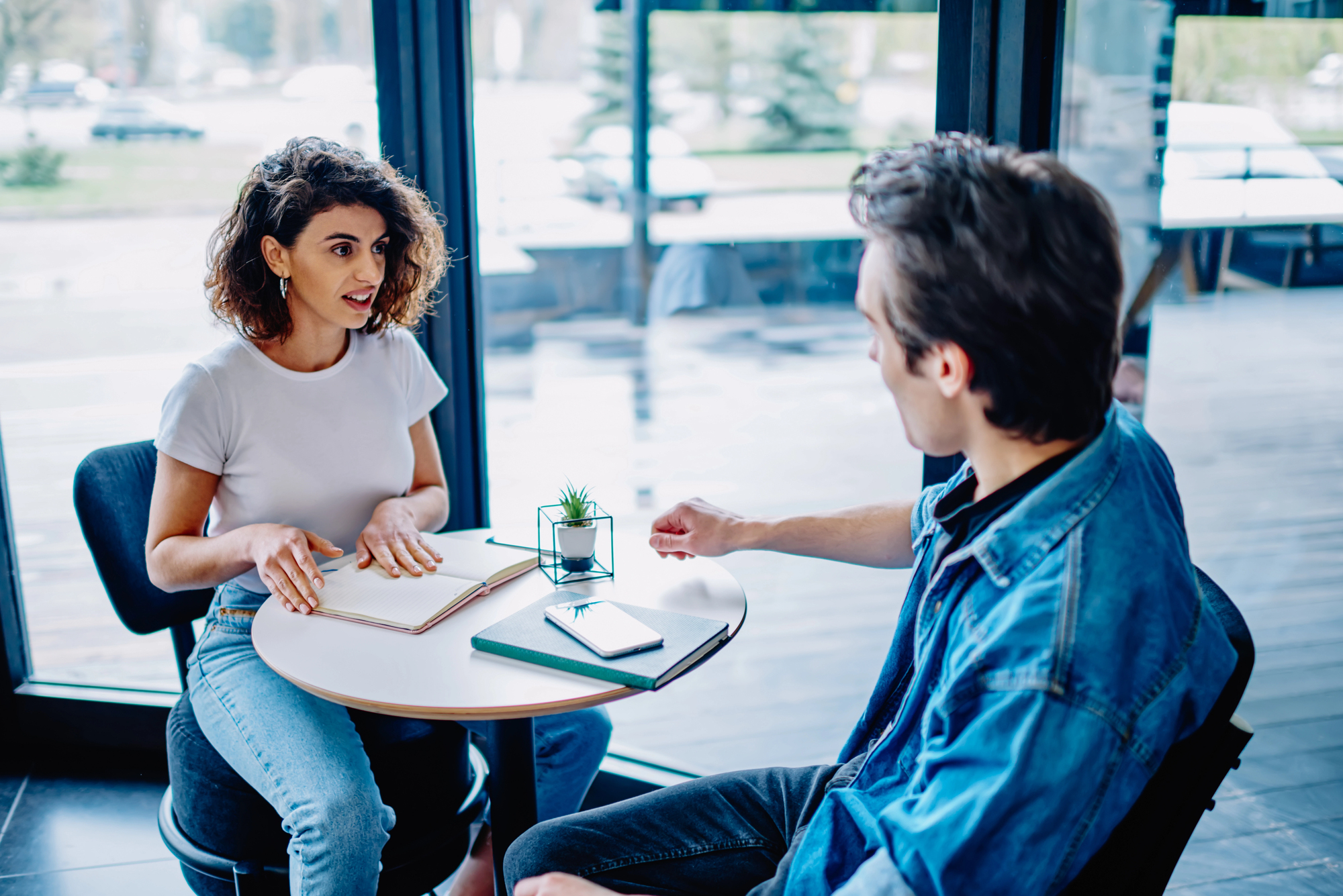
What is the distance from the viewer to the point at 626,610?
145 centimetres

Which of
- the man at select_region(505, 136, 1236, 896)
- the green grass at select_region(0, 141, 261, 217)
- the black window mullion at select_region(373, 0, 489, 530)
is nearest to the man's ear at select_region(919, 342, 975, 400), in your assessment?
the man at select_region(505, 136, 1236, 896)

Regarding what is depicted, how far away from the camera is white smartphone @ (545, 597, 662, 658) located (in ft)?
4.26

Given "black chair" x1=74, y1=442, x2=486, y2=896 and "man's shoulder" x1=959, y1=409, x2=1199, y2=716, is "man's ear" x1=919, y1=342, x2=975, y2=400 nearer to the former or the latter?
"man's shoulder" x1=959, y1=409, x2=1199, y2=716

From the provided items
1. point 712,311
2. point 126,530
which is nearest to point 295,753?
point 126,530

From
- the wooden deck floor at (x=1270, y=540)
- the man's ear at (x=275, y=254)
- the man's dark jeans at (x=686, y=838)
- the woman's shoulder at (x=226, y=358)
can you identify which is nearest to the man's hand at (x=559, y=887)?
the man's dark jeans at (x=686, y=838)

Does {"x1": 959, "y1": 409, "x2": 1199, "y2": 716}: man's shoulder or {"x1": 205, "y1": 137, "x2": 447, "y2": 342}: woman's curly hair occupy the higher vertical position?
{"x1": 205, "y1": 137, "x2": 447, "y2": 342}: woman's curly hair

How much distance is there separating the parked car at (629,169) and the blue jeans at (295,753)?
46.6 inches

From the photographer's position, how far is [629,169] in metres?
2.38

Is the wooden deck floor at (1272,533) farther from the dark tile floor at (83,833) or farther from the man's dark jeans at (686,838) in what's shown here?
the dark tile floor at (83,833)

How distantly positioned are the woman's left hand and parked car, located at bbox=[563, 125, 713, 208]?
97 centimetres

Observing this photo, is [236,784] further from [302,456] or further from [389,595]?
[302,456]

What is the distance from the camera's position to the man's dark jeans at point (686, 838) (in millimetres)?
1238

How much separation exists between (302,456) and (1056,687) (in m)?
1.30

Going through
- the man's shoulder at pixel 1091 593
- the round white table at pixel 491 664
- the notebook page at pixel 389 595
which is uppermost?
the man's shoulder at pixel 1091 593
